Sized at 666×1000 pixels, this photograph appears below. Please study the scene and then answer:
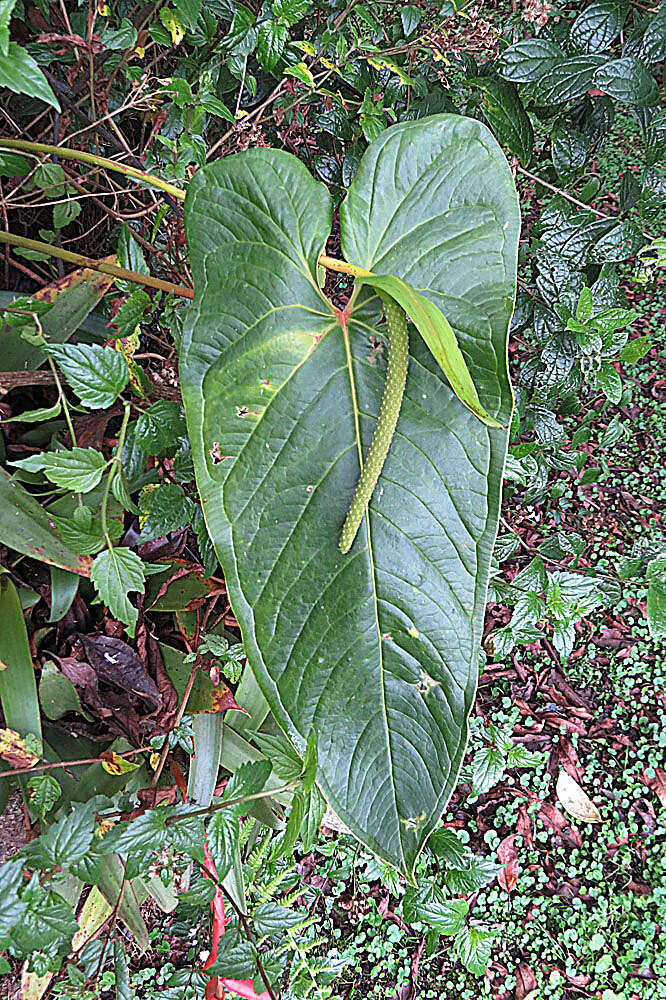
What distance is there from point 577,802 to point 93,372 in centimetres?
134

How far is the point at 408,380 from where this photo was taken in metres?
0.67

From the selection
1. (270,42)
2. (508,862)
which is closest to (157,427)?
(270,42)

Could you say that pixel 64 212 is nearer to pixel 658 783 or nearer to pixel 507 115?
pixel 507 115

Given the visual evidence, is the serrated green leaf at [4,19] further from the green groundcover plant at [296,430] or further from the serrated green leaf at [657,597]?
the serrated green leaf at [657,597]

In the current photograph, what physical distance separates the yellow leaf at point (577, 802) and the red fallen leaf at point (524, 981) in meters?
0.30

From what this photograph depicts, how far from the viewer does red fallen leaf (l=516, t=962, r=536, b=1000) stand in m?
1.35

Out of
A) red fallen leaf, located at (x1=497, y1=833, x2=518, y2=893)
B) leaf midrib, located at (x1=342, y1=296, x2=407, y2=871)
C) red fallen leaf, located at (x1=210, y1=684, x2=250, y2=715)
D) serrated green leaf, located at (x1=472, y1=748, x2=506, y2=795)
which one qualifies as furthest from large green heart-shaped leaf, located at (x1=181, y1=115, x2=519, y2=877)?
red fallen leaf, located at (x1=497, y1=833, x2=518, y2=893)

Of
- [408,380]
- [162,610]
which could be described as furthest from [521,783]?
[408,380]

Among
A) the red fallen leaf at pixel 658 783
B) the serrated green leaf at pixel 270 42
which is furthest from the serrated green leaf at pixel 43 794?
the red fallen leaf at pixel 658 783

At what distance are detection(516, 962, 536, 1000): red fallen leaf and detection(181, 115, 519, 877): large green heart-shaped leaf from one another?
38.8 inches

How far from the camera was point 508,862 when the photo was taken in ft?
4.75

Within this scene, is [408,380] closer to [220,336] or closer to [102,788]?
[220,336]

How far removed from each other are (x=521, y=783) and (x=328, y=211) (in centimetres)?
128

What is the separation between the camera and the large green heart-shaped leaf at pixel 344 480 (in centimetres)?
62
